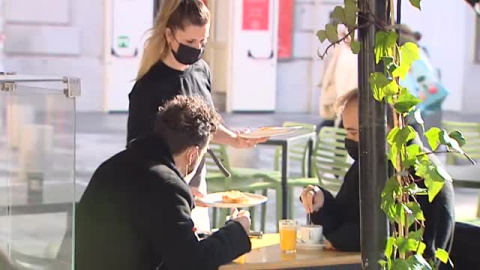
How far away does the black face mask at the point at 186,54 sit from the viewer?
3.66m

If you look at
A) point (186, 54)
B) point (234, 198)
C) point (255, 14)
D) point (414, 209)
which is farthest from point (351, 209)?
point (255, 14)

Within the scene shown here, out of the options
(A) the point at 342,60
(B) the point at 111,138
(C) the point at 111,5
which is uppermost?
(C) the point at 111,5

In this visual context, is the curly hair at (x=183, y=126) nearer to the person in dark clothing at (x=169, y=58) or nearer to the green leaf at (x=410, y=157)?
the person in dark clothing at (x=169, y=58)

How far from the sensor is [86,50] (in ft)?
47.7

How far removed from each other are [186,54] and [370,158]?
1.92 m

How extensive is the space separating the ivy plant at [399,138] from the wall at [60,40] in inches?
487

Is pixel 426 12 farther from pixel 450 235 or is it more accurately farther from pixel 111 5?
pixel 450 235

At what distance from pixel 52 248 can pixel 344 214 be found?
1120 mm

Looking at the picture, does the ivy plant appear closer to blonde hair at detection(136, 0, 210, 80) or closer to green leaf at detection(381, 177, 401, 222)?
green leaf at detection(381, 177, 401, 222)

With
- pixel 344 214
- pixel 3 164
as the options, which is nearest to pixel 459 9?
pixel 344 214

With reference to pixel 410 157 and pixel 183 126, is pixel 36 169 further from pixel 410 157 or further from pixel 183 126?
pixel 410 157

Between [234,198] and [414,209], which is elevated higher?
[414,209]

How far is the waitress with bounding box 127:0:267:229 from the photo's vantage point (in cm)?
357

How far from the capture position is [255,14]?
1428cm
